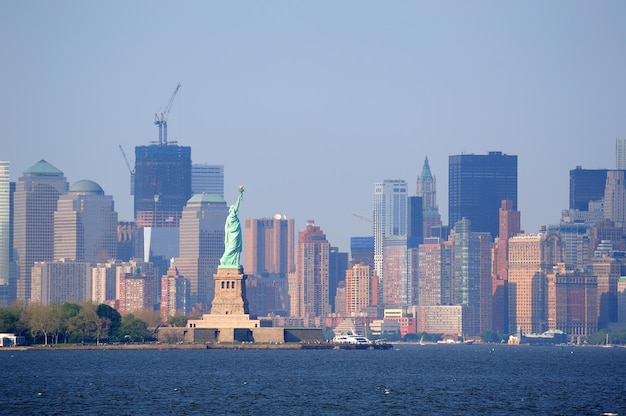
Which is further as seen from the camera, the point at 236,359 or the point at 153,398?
the point at 236,359

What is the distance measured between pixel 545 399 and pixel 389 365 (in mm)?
63219

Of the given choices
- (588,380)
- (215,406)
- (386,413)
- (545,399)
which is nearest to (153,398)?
(215,406)

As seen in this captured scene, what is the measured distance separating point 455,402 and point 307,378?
31312 millimetres

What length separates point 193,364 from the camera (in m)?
182

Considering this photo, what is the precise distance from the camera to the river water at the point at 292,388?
11950 centimetres

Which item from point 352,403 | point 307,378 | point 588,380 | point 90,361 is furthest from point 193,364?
point 352,403

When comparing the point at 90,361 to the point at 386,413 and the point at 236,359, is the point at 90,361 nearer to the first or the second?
the point at 236,359

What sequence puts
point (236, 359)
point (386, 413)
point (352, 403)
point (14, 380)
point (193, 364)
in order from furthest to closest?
point (236, 359) < point (193, 364) < point (14, 380) < point (352, 403) < point (386, 413)

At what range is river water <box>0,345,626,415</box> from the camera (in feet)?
392

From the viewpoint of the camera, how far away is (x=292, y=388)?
Result: 140m

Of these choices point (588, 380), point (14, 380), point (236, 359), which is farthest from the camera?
point (236, 359)

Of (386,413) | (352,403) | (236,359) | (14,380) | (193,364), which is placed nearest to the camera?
(386,413)

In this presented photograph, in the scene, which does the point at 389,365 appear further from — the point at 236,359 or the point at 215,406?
the point at 215,406

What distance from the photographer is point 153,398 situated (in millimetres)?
127188
